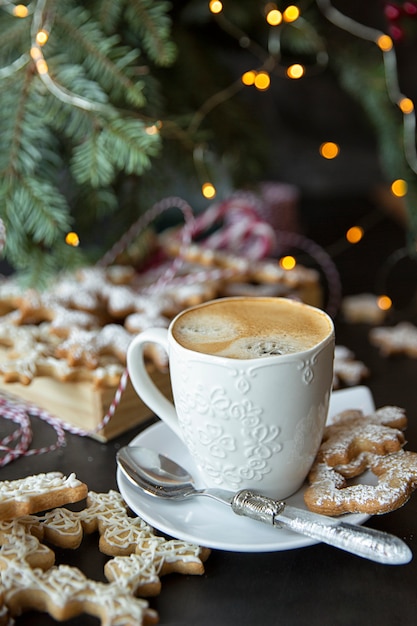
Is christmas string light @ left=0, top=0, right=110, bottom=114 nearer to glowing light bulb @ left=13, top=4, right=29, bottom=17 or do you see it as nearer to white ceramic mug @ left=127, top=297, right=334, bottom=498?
glowing light bulb @ left=13, top=4, right=29, bottom=17

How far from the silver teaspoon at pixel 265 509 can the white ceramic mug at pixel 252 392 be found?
23 mm

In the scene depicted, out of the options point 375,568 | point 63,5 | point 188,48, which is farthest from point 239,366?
point 188,48

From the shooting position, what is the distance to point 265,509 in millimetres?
597

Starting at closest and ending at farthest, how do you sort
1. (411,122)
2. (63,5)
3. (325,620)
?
(325,620) < (63,5) < (411,122)

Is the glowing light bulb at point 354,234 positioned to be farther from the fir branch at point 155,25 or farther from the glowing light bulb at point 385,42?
the fir branch at point 155,25

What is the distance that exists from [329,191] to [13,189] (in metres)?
0.99

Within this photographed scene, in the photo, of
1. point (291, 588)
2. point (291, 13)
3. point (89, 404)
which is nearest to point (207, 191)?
point (291, 13)

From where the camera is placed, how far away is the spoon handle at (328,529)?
52 cm

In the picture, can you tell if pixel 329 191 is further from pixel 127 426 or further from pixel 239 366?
pixel 239 366

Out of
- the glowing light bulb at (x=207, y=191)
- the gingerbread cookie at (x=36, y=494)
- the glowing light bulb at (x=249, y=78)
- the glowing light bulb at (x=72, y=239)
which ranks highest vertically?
the glowing light bulb at (x=249, y=78)

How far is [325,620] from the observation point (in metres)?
0.55

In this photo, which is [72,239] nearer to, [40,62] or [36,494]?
[40,62]

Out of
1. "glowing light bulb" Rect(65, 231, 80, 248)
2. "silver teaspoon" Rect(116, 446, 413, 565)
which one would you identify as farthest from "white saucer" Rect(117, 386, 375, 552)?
"glowing light bulb" Rect(65, 231, 80, 248)

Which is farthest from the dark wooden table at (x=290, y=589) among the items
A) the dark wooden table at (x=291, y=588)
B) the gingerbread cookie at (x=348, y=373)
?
the gingerbread cookie at (x=348, y=373)
